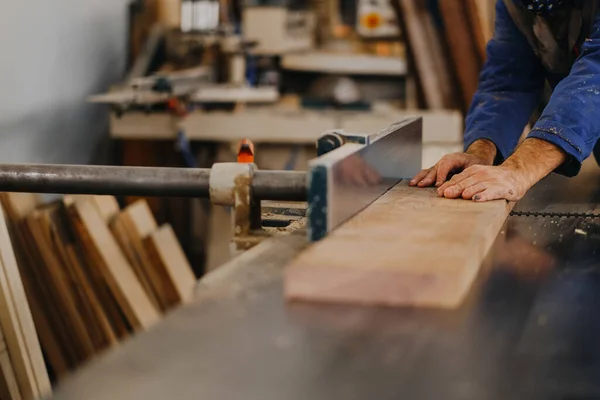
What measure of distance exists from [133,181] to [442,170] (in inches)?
26.1

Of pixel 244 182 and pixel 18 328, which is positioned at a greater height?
pixel 244 182

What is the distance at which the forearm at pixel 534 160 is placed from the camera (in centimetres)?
162

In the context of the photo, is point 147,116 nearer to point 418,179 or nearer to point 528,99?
point 528,99

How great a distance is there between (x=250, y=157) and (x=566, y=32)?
38.7 inches

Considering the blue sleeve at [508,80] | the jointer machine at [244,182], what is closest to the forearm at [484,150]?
the blue sleeve at [508,80]

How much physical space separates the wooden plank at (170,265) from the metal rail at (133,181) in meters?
1.66

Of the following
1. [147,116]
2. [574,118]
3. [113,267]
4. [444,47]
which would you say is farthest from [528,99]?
[444,47]

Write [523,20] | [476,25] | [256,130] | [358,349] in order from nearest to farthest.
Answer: [358,349], [523,20], [256,130], [476,25]

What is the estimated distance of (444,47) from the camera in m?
4.18

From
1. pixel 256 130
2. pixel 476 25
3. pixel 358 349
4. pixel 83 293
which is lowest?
pixel 83 293

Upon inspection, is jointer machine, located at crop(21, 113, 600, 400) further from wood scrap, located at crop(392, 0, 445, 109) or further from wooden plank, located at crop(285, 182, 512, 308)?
wood scrap, located at crop(392, 0, 445, 109)

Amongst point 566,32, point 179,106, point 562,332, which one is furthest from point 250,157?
point 179,106

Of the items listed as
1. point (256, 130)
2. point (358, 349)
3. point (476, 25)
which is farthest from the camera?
point (476, 25)

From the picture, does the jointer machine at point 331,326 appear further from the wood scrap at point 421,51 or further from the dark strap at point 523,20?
the wood scrap at point 421,51
